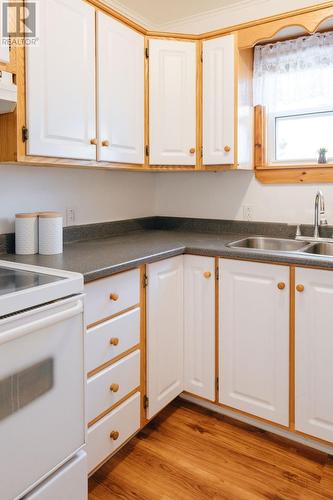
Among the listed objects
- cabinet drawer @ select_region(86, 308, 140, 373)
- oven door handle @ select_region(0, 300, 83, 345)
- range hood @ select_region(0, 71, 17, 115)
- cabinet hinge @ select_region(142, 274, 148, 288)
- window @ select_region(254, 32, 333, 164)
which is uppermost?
window @ select_region(254, 32, 333, 164)

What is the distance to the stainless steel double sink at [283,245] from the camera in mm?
2172

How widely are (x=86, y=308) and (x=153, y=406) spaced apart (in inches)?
30.3

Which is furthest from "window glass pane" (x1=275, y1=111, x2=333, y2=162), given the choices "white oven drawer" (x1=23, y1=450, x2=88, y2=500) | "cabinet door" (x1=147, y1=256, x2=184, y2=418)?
"white oven drawer" (x1=23, y1=450, x2=88, y2=500)

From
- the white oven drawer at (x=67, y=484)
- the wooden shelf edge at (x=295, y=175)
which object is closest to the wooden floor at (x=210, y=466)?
the white oven drawer at (x=67, y=484)

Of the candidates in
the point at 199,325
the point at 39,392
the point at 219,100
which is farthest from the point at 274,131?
the point at 39,392

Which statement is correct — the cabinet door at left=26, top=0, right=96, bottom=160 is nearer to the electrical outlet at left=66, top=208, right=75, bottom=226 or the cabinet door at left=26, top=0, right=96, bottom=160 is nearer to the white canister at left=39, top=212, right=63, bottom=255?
the white canister at left=39, top=212, right=63, bottom=255

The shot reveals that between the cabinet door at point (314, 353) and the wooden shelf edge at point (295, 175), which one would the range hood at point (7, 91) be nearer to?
the cabinet door at point (314, 353)

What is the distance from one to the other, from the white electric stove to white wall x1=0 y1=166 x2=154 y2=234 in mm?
633

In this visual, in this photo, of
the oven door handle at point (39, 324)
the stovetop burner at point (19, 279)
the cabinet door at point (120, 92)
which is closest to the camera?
the oven door handle at point (39, 324)

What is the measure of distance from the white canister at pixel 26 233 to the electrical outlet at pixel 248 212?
53.7 inches

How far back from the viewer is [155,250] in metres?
1.94

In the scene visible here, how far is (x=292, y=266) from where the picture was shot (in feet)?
5.86

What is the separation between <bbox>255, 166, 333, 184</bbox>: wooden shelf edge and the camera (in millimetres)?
2268
